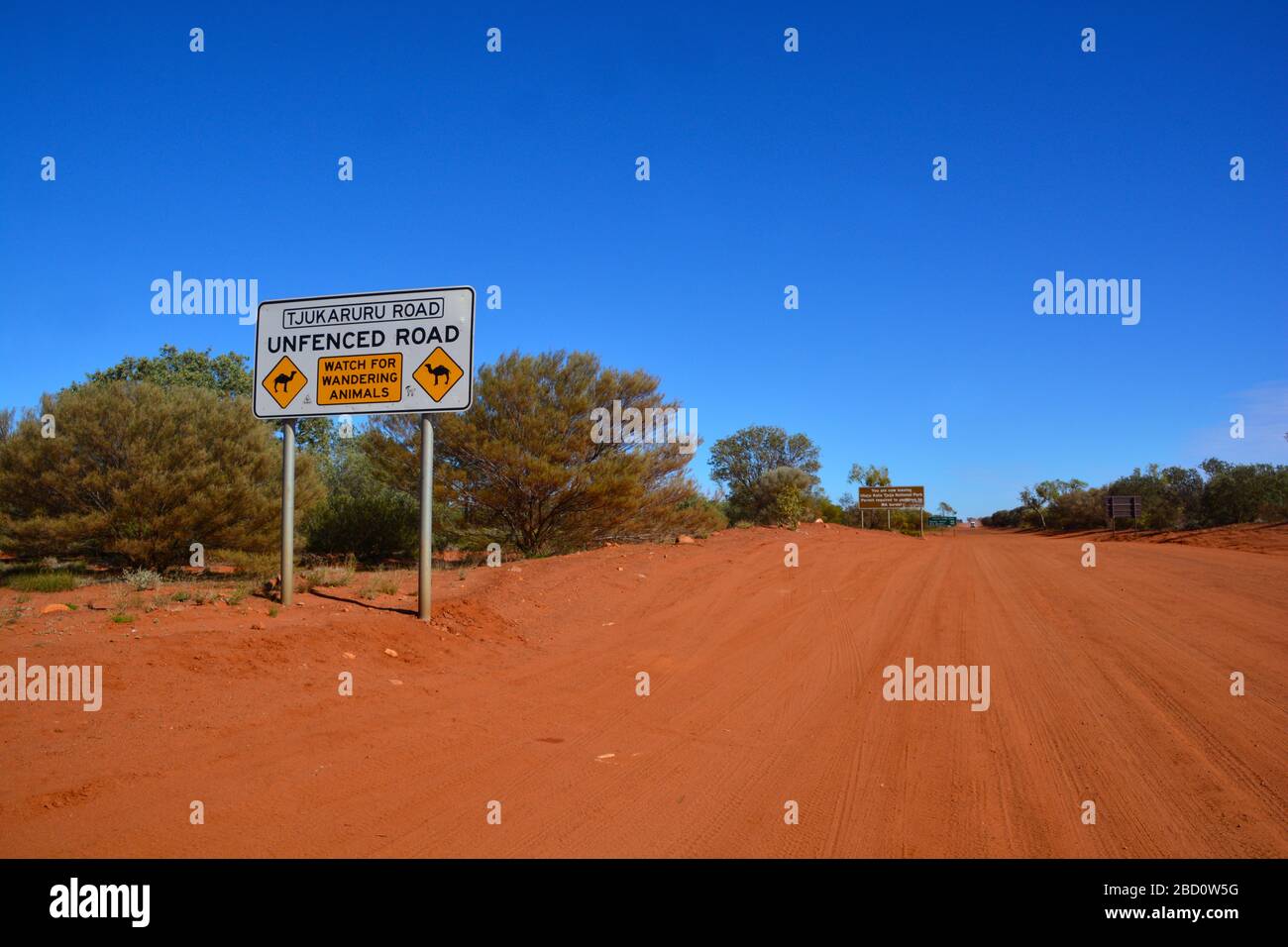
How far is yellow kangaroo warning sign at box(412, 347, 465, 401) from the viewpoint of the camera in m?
10.5

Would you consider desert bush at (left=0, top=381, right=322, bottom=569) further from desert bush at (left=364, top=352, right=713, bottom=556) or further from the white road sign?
the white road sign

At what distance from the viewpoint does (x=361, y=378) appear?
10688mm

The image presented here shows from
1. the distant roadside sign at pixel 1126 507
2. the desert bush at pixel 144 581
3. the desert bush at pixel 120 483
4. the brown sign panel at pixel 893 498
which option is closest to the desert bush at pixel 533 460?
the desert bush at pixel 120 483

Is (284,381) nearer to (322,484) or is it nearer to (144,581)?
(144,581)

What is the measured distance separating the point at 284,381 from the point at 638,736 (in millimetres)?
7528

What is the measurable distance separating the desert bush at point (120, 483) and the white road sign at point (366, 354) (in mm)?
6742

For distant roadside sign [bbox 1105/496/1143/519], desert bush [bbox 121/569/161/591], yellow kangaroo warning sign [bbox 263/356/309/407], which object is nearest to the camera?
yellow kangaroo warning sign [bbox 263/356/309/407]

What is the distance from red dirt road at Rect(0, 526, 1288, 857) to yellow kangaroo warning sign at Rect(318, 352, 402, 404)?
2.83 metres

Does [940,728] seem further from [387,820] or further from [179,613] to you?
[179,613]

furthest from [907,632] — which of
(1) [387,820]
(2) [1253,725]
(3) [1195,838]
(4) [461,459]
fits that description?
(4) [461,459]

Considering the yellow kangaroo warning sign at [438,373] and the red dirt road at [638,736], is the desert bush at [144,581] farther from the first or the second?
the yellow kangaroo warning sign at [438,373]

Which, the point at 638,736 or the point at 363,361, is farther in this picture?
the point at 363,361

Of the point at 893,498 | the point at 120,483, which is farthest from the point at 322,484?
the point at 893,498

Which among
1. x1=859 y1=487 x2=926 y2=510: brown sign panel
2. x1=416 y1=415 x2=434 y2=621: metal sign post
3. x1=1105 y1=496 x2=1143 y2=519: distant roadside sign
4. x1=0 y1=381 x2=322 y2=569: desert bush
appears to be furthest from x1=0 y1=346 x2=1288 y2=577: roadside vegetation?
x1=859 y1=487 x2=926 y2=510: brown sign panel
